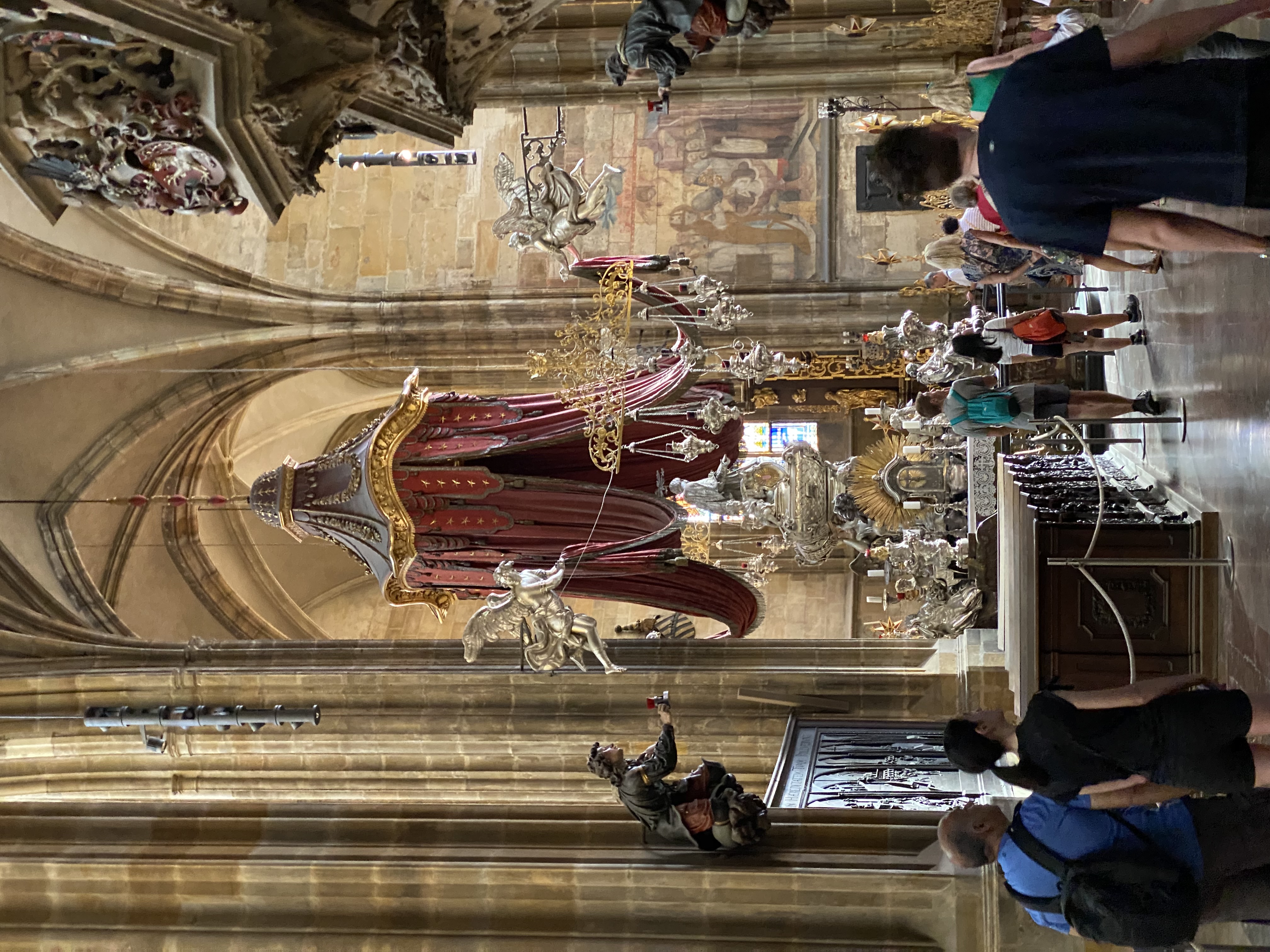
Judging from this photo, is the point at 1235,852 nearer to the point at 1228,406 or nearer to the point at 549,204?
the point at 1228,406

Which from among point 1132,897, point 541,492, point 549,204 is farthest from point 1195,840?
point 541,492

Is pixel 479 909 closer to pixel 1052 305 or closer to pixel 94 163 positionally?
pixel 94 163

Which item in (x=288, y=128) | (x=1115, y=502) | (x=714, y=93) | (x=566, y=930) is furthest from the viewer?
(x=714, y=93)

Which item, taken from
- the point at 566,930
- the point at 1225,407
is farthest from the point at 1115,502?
the point at 566,930

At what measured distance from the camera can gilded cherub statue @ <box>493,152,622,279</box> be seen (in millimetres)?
7301

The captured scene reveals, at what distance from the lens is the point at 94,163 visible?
443 centimetres


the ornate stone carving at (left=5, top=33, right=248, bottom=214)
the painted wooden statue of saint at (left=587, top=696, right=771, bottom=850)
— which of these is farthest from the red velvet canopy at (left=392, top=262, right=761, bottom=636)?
the ornate stone carving at (left=5, top=33, right=248, bottom=214)

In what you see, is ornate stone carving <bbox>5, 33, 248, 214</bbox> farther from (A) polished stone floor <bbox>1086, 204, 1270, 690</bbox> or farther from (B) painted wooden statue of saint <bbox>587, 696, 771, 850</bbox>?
(A) polished stone floor <bbox>1086, 204, 1270, 690</bbox>

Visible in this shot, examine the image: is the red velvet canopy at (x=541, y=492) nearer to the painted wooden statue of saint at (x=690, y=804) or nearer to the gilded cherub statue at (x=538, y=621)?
the gilded cherub statue at (x=538, y=621)

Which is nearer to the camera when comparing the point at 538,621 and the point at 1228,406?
the point at 1228,406

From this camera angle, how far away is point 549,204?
734cm

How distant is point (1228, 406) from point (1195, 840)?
223cm

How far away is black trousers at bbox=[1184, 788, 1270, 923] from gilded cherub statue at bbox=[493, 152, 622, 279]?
16.3 feet

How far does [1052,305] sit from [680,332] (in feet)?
14.3
